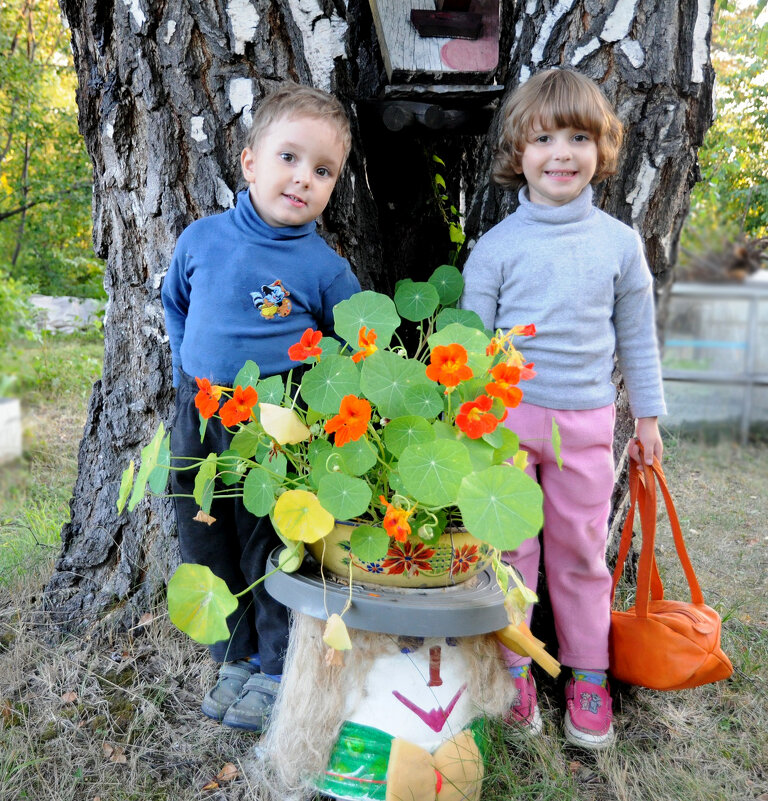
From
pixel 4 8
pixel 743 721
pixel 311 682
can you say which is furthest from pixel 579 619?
pixel 4 8

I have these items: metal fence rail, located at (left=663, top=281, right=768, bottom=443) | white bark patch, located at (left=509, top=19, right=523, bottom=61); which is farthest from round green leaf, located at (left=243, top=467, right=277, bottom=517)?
metal fence rail, located at (left=663, top=281, right=768, bottom=443)

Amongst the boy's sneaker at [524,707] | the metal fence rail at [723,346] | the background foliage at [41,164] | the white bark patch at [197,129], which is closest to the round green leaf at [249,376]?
the white bark patch at [197,129]

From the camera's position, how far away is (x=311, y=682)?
1524 millimetres

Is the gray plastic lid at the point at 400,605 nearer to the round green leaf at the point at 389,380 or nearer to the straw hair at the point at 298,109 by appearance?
the round green leaf at the point at 389,380

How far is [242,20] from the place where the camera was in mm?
1893

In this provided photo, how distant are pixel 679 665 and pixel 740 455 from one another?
3.29m

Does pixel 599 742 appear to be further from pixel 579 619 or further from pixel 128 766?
pixel 128 766

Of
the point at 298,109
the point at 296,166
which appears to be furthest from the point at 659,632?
the point at 298,109

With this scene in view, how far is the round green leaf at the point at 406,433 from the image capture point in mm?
1353

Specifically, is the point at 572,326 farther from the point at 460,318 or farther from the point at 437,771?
the point at 437,771

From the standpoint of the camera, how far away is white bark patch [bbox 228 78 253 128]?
6.32 ft

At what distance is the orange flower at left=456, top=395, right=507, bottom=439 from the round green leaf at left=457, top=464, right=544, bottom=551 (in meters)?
0.07

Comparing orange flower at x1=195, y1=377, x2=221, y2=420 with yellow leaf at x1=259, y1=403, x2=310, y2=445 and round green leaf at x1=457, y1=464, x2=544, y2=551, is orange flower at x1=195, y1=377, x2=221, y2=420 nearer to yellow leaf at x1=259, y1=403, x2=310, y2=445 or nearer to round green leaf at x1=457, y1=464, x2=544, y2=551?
yellow leaf at x1=259, y1=403, x2=310, y2=445

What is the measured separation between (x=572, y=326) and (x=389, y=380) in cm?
60
